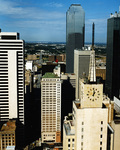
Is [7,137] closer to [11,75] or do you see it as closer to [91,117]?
[11,75]

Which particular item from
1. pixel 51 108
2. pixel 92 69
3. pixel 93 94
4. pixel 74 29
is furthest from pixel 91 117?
pixel 74 29

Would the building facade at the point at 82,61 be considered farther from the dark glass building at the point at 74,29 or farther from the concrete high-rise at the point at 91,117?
the concrete high-rise at the point at 91,117

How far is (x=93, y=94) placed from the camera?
115 ft

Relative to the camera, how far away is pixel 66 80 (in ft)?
409

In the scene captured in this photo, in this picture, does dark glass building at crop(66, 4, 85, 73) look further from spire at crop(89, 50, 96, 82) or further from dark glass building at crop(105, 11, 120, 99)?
spire at crop(89, 50, 96, 82)

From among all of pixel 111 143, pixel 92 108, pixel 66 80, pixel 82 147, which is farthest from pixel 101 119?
pixel 66 80

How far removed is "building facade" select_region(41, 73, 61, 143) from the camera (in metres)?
78.0

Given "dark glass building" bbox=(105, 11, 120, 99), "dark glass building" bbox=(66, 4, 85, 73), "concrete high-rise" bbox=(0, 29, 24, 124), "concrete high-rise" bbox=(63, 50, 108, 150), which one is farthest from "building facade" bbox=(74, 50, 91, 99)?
"concrete high-rise" bbox=(63, 50, 108, 150)

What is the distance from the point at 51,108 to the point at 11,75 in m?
20.1

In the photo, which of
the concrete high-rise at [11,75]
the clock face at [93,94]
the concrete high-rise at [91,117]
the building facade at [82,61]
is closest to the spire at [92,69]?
the concrete high-rise at [91,117]

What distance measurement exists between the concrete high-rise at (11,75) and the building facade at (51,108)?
9980 mm

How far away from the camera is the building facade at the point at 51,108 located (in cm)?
7800

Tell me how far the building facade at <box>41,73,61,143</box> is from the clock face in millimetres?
42612

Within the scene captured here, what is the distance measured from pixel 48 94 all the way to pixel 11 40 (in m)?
23.4
